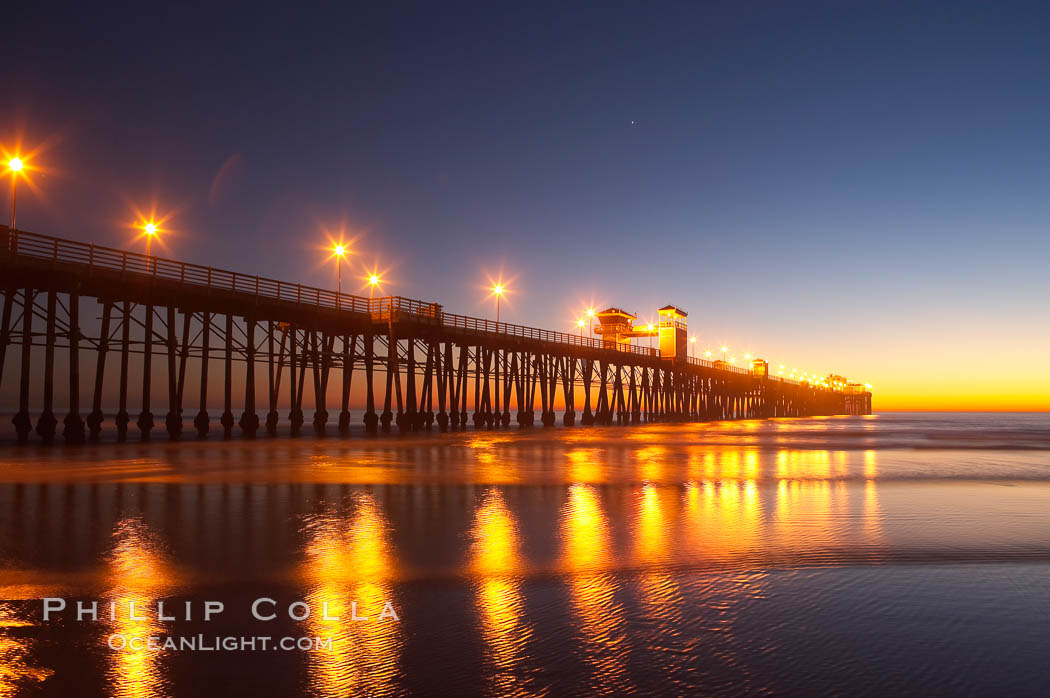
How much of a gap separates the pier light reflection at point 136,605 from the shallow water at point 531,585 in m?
0.03

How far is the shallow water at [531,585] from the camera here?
468cm

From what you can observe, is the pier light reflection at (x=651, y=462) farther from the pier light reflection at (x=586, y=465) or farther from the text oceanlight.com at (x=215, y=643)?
the text oceanlight.com at (x=215, y=643)

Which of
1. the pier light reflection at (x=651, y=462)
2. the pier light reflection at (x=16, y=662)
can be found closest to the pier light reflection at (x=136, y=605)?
the pier light reflection at (x=16, y=662)

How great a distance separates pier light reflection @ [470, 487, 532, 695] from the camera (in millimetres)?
4670

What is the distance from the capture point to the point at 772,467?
2139 cm

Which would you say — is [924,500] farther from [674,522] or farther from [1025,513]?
[674,522]

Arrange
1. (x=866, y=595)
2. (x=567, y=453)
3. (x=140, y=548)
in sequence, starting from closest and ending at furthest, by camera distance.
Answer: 1. (x=866, y=595)
2. (x=140, y=548)
3. (x=567, y=453)

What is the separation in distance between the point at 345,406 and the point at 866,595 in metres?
34.9

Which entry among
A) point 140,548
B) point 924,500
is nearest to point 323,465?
point 140,548

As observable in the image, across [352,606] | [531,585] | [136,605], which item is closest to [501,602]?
[531,585]

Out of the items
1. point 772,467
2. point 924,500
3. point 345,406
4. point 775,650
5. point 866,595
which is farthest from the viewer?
point 345,406

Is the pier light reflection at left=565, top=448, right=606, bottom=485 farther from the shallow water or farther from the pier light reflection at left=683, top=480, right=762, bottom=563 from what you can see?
the pier light reflection at left=683, top=480, right=762, bottom=563

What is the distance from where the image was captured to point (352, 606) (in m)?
6.14

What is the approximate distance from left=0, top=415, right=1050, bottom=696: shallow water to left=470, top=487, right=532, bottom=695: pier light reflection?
0.09 feet
